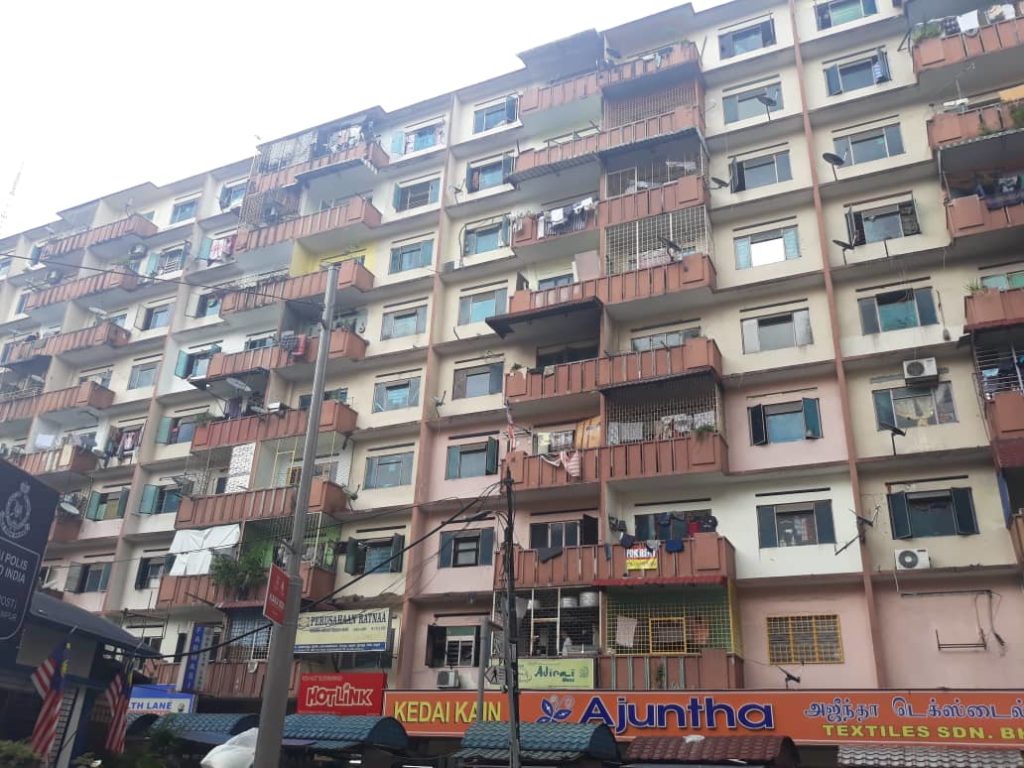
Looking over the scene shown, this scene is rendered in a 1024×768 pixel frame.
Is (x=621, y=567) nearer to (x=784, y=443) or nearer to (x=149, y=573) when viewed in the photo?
(x=784, y=443)

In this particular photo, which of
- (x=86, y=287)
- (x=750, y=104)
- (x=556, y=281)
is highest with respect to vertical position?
(x=750, y=104)

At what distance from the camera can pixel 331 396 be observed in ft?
111

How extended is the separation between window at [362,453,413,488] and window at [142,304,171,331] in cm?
1594

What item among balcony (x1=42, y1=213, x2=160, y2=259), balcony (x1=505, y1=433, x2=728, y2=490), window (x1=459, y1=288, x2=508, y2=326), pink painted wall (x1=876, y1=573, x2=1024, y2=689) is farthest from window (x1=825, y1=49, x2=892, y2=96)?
balcony (x1=42, y1=213, x2=160, y2=259)

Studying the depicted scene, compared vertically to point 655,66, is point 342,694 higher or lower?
lower

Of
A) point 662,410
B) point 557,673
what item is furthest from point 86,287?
point 557,673

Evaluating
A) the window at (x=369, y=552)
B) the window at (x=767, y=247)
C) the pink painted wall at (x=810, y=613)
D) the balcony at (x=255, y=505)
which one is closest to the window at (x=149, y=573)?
the balcony at (x=255, y=505)

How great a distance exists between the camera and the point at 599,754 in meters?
19.2

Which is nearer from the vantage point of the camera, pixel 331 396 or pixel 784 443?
pixel 784 443

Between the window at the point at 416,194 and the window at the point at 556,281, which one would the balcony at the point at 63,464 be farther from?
the window at the point at 556,281

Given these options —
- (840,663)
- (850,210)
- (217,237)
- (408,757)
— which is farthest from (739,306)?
(217,237)

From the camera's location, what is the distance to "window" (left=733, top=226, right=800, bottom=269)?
90.2 feet

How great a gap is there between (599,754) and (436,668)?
349 inches

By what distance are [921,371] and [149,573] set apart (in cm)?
2967
